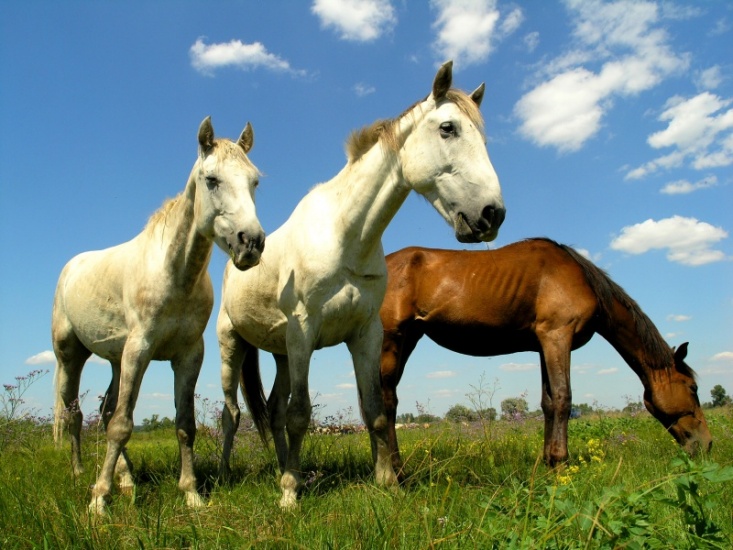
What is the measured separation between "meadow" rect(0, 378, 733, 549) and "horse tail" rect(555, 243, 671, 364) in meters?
1.23

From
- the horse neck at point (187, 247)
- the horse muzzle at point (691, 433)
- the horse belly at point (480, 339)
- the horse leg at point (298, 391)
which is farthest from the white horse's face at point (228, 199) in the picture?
the horse muzzle at point (691, 433)

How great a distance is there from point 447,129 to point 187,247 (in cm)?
225

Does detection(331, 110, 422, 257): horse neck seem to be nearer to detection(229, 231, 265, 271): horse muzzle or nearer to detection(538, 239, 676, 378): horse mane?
detection(229, 231, 265, 271): horse muzzle

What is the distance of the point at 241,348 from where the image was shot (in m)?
5.96

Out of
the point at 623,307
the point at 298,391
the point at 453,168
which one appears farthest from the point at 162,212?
the point at 623,307

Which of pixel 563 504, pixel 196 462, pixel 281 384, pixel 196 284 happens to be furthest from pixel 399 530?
pixel 196 462

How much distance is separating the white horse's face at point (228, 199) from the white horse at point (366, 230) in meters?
0.53

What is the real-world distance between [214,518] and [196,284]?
7.38 ft

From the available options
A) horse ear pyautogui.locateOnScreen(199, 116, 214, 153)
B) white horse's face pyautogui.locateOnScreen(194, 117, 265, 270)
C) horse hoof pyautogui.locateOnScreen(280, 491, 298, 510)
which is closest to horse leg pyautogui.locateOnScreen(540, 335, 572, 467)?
horse hoof pyautogui.locateOnScreen(280, 491, 298, 510)

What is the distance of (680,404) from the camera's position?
679cm

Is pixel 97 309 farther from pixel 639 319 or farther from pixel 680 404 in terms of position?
pixel 680 404

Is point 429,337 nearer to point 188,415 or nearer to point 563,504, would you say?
point 188,415

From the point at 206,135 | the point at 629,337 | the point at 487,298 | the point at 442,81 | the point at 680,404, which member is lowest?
the point at 680,404

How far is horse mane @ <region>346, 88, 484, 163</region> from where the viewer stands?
169 inches
